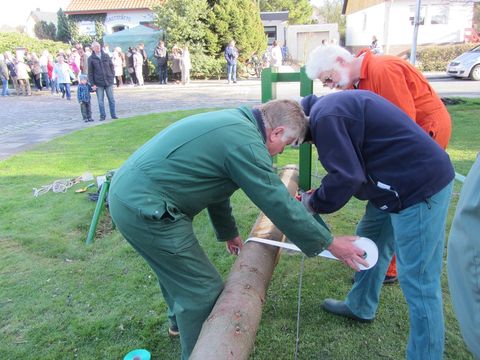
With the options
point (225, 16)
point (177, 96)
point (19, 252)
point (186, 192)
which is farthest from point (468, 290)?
point (225, 16)

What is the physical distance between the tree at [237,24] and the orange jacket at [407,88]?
724 inches

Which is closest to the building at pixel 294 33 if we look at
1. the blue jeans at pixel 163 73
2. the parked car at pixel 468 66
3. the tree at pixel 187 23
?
the tree at pixel 187 23

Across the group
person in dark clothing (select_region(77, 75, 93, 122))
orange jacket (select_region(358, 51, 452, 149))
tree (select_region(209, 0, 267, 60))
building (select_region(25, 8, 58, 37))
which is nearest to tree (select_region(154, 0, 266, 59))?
tree (select_region(209, 0, 267, 60))

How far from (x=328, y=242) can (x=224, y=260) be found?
1867 mm

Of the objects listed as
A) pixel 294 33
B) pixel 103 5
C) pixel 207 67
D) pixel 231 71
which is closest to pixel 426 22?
pixel 294 33

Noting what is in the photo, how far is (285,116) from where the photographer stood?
1994 millimetres

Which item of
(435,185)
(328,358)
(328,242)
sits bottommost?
(328,358)

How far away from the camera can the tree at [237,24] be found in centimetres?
1977

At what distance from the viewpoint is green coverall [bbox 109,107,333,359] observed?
1.83 meters

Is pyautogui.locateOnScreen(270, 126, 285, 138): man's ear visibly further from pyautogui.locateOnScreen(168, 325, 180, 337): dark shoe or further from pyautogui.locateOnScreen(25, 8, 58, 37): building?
pyautogui.locateOnScreen(25, 8, 58, 37): building

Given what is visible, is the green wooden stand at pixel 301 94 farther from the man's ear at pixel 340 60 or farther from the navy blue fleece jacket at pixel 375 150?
the navy blue fleece jacket at pixel 375 150

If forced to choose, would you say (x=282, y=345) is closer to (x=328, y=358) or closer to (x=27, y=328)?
(x=328, y=358)

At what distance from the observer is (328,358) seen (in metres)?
2.62

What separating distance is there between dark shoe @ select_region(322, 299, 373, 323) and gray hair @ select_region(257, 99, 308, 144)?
1.50 meters
